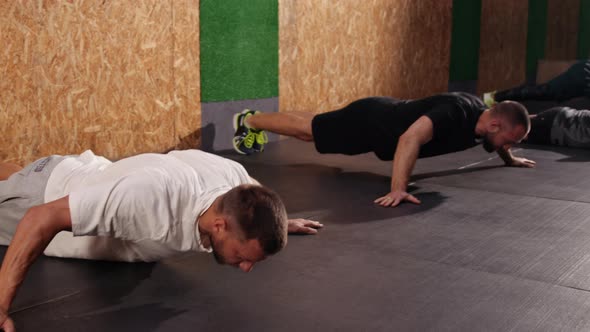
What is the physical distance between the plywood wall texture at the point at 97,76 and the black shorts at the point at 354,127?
4.02ft

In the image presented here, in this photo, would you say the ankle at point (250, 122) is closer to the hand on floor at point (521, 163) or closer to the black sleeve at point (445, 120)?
the black sleeve at point (445, 120)

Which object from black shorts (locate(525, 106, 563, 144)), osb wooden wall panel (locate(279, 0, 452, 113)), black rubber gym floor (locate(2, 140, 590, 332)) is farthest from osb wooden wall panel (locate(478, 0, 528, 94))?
black rubber gym floor (locate(2, 140, 590, 332))

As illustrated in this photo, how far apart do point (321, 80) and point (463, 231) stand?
3.52 m

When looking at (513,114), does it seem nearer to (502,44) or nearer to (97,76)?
(97,76)

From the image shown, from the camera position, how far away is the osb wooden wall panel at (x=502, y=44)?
9.23 m

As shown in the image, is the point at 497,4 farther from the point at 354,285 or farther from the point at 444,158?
the point at 354,285

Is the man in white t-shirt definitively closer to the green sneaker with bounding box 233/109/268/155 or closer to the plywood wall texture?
the plywood wall texture

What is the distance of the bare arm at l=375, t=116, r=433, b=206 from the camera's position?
12.0 feet

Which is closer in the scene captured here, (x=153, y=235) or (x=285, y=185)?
(x=153, y=235)

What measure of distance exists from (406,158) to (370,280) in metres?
1.40

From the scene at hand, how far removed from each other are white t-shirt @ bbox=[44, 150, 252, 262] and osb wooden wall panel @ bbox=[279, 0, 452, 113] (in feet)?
12.0

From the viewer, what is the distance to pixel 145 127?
15.9ft

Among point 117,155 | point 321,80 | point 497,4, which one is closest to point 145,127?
point 117,155

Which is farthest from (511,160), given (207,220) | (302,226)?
(207,220)
